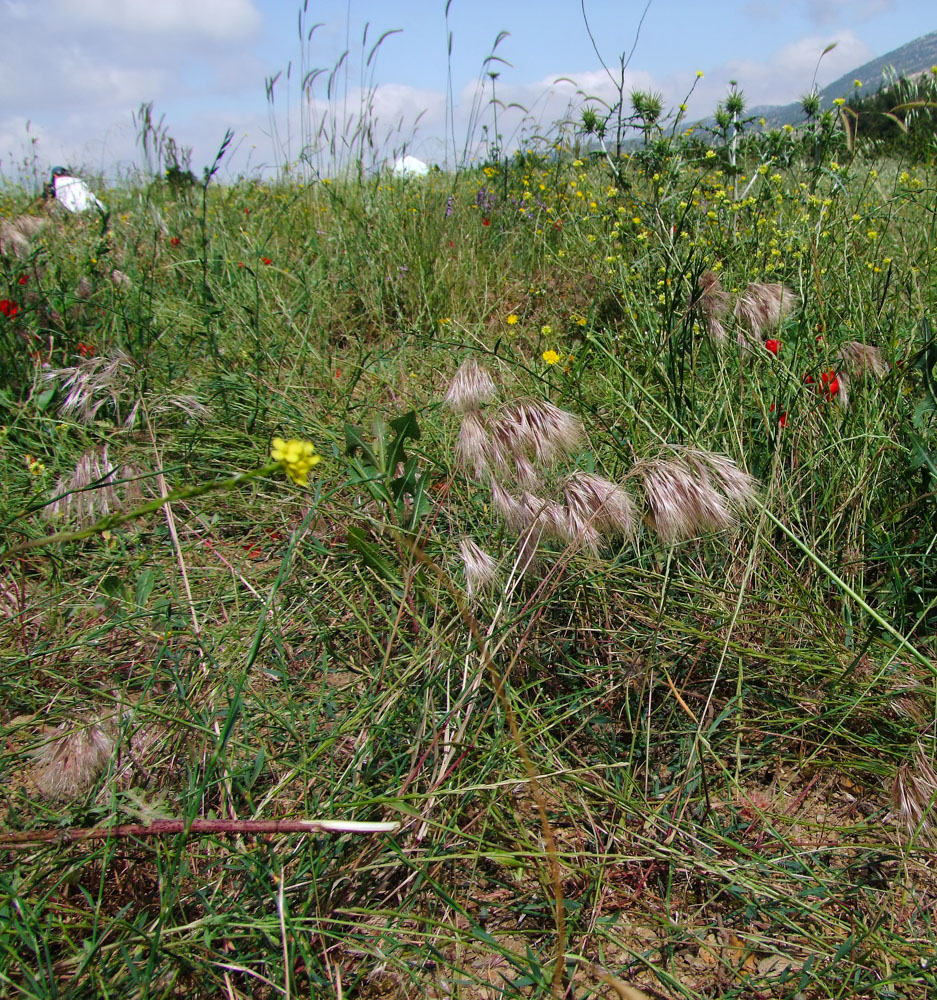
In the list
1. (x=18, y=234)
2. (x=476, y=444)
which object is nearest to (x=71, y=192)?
(x=18, y=234)

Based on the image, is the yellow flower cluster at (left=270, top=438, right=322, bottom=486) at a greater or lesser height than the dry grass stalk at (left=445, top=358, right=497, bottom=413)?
greater

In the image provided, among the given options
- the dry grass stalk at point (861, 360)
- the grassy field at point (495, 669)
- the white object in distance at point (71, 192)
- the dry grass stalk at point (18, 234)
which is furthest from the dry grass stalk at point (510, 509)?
the white object in distance at point (71, 192)

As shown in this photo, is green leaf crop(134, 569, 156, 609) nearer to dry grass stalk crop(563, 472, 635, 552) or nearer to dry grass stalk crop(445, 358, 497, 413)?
dry grass stalk crop(445, 358, 497, 413)

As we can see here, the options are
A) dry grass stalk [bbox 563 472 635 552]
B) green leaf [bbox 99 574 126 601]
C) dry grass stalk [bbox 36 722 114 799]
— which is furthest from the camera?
green leaf [bbox 99 574 126 601]

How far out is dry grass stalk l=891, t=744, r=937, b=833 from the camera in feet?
4.02

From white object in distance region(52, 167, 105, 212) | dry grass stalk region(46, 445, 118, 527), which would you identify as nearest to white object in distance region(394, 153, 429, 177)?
white object in distance region(52, 167, 105, 212)

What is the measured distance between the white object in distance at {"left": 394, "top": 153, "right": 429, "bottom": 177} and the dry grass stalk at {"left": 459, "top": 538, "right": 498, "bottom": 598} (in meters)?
3.56

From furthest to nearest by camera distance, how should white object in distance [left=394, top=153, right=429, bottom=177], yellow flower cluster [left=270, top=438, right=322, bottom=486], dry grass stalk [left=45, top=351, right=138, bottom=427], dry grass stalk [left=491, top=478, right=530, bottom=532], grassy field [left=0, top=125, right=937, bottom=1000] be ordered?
white object in distance [left=394, top=153, right=429, bottom=177] → dry grass stalk [left=45, top=351, right=138, bottom=427] → dry grass stalk [left=491, top=478, right=530, bottom=532] → grassy field [left=0, top=125, right=937, bottom=1000] → yellow flower cluster [left=270, top=438, right=322, bottom=486]

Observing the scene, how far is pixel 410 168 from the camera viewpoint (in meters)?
5.06

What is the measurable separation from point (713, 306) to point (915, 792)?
4.03 ft

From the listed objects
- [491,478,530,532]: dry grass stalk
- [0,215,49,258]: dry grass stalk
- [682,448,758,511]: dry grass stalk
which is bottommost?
[491,478,530,532]: dry grass stalk

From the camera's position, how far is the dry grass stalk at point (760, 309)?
188 centimetres

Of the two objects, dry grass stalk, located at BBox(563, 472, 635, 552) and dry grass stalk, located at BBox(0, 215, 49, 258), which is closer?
dry grass stalk, located at BBox(563, 472, 635, 552)

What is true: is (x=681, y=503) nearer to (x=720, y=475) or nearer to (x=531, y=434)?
(x=720, y=475)
